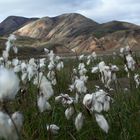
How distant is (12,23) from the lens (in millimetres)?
192125

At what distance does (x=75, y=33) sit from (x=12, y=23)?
6189cm

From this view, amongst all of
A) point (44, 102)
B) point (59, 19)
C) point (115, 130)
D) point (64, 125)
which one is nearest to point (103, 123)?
point (44, 102)

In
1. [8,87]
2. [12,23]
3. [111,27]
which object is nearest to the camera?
[8,87]

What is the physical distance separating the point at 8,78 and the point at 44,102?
1109 millimetres

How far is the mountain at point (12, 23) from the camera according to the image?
18138cm

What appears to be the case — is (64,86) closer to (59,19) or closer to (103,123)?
(103,123)

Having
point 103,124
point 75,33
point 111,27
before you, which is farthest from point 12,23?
point 103,124

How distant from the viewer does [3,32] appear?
179m

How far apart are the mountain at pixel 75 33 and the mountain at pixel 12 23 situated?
10.4ft

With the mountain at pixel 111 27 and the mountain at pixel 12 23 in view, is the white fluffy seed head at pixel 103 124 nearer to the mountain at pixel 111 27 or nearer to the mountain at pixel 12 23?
the mountain at pixel 111 27

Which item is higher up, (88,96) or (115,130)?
(88,96)

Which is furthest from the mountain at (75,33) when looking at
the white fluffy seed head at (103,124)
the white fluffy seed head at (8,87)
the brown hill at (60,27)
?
the white fluffy seed head at (8,87)

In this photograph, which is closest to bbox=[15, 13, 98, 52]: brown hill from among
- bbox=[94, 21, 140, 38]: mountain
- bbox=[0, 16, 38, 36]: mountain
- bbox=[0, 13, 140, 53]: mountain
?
bbox=[0, 13, 140, 53]: mountain

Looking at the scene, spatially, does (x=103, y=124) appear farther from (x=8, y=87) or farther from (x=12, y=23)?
(x=12, y=23)
